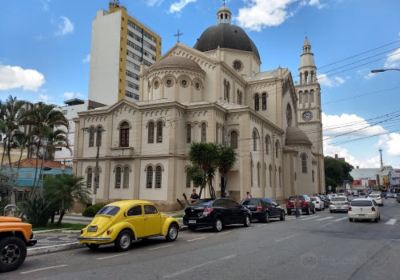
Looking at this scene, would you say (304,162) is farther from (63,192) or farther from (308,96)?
(63,192)

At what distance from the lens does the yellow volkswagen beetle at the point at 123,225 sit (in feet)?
37.2

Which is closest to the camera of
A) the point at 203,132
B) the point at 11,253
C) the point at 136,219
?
the point at 11,253

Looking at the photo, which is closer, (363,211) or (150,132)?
(363,211)

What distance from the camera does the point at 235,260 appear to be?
30.8ft

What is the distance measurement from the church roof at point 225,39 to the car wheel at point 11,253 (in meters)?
42.1

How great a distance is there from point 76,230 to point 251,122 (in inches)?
914

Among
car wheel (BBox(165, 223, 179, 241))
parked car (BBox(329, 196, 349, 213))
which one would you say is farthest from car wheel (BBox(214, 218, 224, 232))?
parked car (BBox(329, 196, 349, 213))

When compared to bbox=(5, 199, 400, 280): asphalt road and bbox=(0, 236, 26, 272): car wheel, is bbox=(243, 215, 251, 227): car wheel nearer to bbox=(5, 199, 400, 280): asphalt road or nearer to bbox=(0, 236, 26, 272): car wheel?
bbox=(5, 199, 400, 280): asphalt road

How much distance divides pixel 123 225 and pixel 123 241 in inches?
19.6

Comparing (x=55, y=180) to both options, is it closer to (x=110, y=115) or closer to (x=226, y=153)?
(x=226, y=153)

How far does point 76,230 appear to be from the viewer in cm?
1673

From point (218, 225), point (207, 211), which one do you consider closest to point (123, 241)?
point (207, 211)

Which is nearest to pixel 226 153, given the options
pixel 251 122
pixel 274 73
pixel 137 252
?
pixel 251 122

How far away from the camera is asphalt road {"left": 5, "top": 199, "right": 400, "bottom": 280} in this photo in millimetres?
7967
